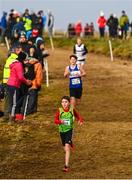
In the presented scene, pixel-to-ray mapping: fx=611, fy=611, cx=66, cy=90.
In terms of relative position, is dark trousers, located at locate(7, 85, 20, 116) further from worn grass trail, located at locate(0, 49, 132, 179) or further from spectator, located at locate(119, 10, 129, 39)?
spectator, located at locate(119, 10, 129, 39)

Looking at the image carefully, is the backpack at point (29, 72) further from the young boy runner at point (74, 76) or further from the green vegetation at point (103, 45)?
the green vegetation at point (103, 45)

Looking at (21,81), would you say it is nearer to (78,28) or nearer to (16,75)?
(16,75)

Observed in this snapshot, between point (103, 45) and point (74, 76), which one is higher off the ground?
point (74, 76)

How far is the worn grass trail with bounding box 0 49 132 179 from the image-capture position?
41.8 ft

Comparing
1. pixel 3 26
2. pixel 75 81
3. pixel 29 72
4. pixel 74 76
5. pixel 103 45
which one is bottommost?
pixel 103 45

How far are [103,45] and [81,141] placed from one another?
23473 mm

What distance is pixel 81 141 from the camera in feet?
50.3

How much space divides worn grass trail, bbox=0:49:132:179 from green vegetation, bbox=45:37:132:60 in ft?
38.0

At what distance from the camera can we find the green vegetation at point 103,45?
35.8 metres

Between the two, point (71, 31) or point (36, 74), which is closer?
point (36, 74)

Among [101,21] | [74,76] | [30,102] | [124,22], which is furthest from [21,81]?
[101,21]

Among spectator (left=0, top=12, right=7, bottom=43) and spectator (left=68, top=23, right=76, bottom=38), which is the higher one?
spectator (left=0, top=12, right=7, bottom=43)

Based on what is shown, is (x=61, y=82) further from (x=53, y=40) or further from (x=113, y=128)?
(x=53, y=40)

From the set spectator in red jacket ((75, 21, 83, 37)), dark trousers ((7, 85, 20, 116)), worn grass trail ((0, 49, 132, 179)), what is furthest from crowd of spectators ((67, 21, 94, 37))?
dark trousers ((7, 85, 20, 116))
